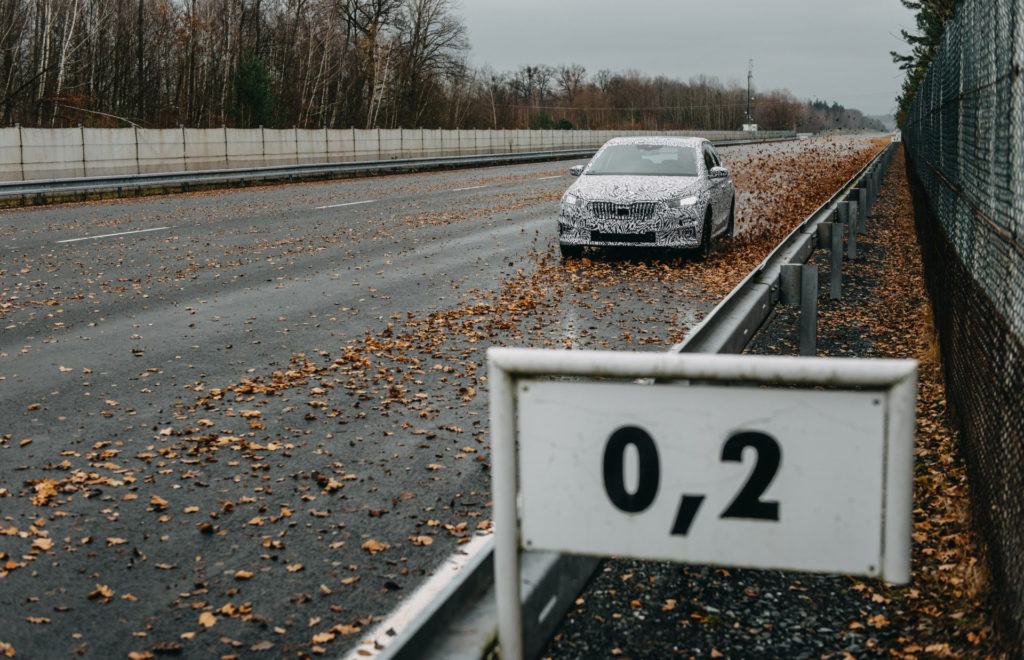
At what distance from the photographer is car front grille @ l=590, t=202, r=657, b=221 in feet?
46.1

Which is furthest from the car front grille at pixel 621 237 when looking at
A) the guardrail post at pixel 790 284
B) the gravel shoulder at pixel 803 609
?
the gravel shoulder at pixel 803 609

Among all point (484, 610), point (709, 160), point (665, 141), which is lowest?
point (484, 610)

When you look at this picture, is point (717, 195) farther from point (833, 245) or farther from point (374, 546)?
Result: point (374, 546)

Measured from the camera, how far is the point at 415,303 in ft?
36.6

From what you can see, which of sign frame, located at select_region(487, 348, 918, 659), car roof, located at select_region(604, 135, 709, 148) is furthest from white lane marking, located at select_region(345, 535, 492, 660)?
car roof, located at select_region(604, 135, 709, 148)

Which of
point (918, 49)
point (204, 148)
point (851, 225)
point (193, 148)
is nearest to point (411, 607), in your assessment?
point (851, 225)

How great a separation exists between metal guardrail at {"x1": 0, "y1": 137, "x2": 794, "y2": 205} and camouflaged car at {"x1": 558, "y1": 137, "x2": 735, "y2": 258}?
14.3 m

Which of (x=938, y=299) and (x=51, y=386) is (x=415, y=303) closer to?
(x=51, y=386)

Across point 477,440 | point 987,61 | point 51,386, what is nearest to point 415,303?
point 51,386

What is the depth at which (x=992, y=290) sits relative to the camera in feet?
15.4

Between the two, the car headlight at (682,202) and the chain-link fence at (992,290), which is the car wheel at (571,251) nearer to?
the car headlight at (682,202)

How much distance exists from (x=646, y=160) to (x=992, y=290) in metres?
11.0

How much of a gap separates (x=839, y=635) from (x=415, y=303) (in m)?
7.83

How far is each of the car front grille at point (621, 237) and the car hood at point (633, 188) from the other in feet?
1.43
